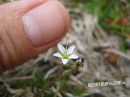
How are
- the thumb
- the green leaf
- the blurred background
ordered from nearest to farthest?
the thumb < the blurred background < the green leaf

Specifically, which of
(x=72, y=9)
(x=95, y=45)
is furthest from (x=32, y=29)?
(x=72, y=9)

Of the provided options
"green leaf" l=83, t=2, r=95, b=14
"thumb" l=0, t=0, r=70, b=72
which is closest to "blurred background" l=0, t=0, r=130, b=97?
"green leaf" l=83, t=2, r=95, b=14

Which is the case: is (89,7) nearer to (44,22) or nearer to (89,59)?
(89,59)

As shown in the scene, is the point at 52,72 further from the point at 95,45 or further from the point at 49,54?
the point at 95,45

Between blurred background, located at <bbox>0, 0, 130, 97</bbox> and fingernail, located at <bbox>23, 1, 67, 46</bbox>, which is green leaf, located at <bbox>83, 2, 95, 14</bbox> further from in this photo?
fingernail, located at <bbox>23, 1, 67, 46</bbox>

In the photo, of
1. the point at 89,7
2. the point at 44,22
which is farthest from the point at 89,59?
the point at 44,22

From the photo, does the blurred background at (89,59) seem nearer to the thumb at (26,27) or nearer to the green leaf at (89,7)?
the green leaf at (89,7)
